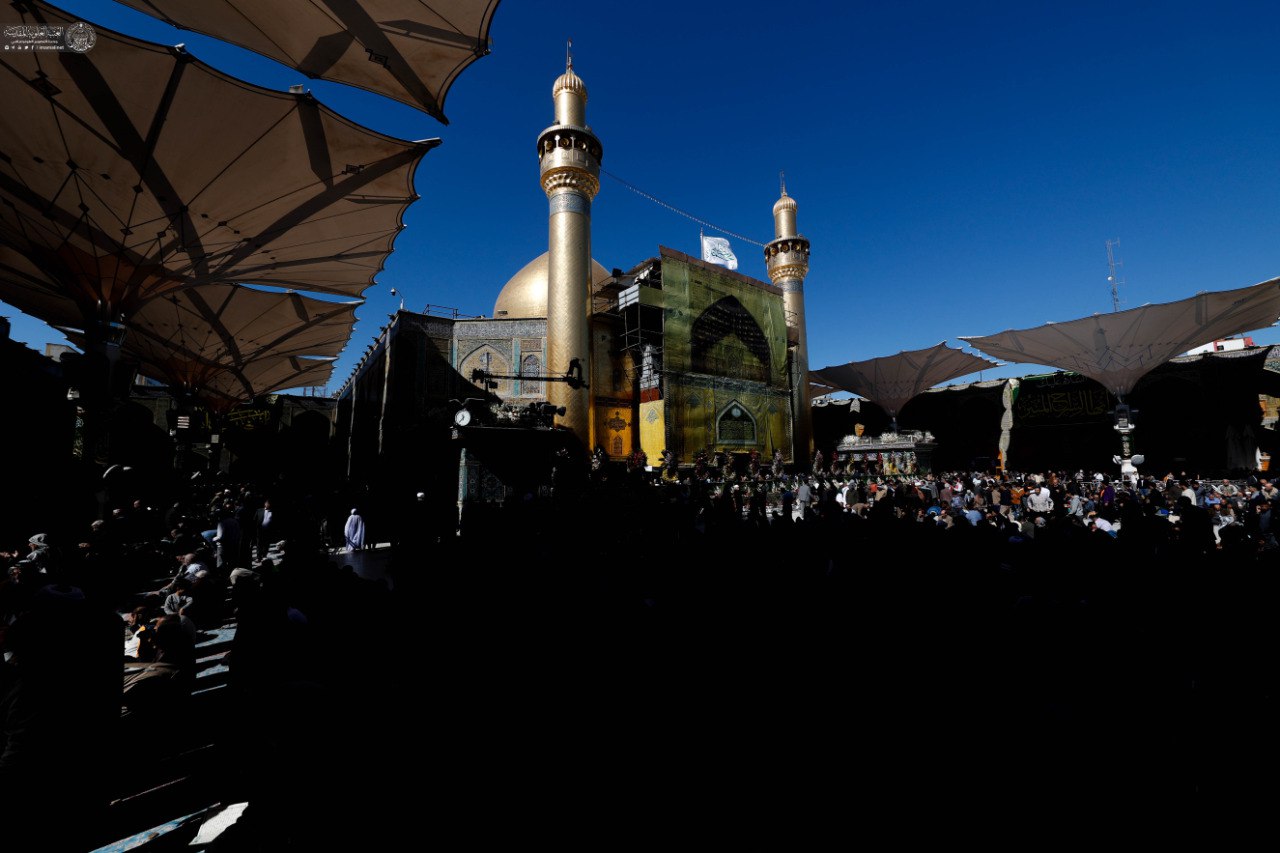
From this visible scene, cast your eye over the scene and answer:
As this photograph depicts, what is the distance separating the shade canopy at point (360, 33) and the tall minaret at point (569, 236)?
34.2ft

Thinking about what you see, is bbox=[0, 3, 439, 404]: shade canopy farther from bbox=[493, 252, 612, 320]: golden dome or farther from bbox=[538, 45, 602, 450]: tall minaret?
bbox=[493, 252, 612, 320]: golden dome

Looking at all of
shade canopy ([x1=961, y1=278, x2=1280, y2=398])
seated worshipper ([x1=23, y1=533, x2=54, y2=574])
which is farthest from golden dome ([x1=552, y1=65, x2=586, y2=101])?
seated worshipper ([x1=23, y1=533, x2=54, y2=574])

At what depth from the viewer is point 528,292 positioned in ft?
78.3

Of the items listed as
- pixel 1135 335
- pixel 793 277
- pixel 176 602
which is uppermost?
pixel 793 277

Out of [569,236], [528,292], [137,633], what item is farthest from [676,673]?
[528,292]

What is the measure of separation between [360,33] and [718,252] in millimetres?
19933

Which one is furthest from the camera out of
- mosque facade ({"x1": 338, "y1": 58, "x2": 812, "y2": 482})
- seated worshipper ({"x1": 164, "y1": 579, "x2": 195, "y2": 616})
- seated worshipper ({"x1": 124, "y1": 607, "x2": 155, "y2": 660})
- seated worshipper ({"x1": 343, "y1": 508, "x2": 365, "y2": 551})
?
mosque facade ({"x1": 338, "y1": 58, "x2": 812, "y2": 482})

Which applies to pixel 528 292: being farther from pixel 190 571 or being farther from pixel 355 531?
pixel 190 571

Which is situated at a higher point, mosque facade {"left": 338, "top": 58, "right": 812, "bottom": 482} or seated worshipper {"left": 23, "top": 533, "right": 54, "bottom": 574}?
mosque facade {"left": 338, "top": 58, "right": 812, "bottom": 482}

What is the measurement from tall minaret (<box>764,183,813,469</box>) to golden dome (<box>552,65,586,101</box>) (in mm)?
12582

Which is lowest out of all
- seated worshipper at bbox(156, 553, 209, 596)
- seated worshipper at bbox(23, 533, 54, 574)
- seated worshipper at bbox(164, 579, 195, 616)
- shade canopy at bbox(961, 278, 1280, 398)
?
seated worshipper at bbox(164, 579, 195, 616)

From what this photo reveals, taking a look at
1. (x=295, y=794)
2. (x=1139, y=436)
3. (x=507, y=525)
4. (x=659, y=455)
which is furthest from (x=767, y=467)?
(x=295, y=794)

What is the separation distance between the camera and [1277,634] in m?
2.49

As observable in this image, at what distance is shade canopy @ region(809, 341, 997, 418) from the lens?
25.3 metres
